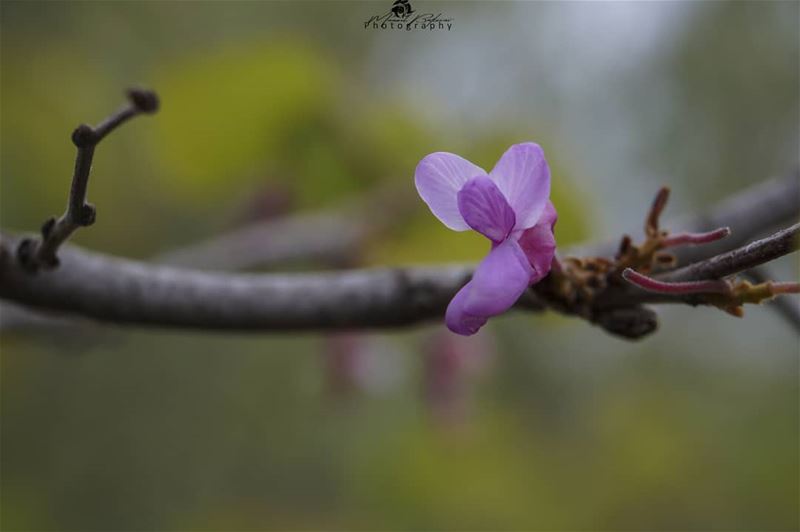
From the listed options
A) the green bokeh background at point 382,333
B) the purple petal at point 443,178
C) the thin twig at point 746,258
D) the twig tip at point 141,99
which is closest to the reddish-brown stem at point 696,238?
the thin twig at point 746,258

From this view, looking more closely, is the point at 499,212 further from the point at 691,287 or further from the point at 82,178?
the point at 82,178

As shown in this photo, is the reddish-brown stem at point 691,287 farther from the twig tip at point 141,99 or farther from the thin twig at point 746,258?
the twig tip at point 141,99

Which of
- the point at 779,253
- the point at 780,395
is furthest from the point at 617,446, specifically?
the point at 779,253

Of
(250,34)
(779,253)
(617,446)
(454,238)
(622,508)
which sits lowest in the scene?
(779,253)

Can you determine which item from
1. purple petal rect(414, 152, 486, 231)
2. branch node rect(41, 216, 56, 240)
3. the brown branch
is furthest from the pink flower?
branch node rect(41, 216, 56, 240)

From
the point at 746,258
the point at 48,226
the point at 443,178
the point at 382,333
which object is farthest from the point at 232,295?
the point at 382,333

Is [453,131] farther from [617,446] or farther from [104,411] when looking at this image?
[104,411]
